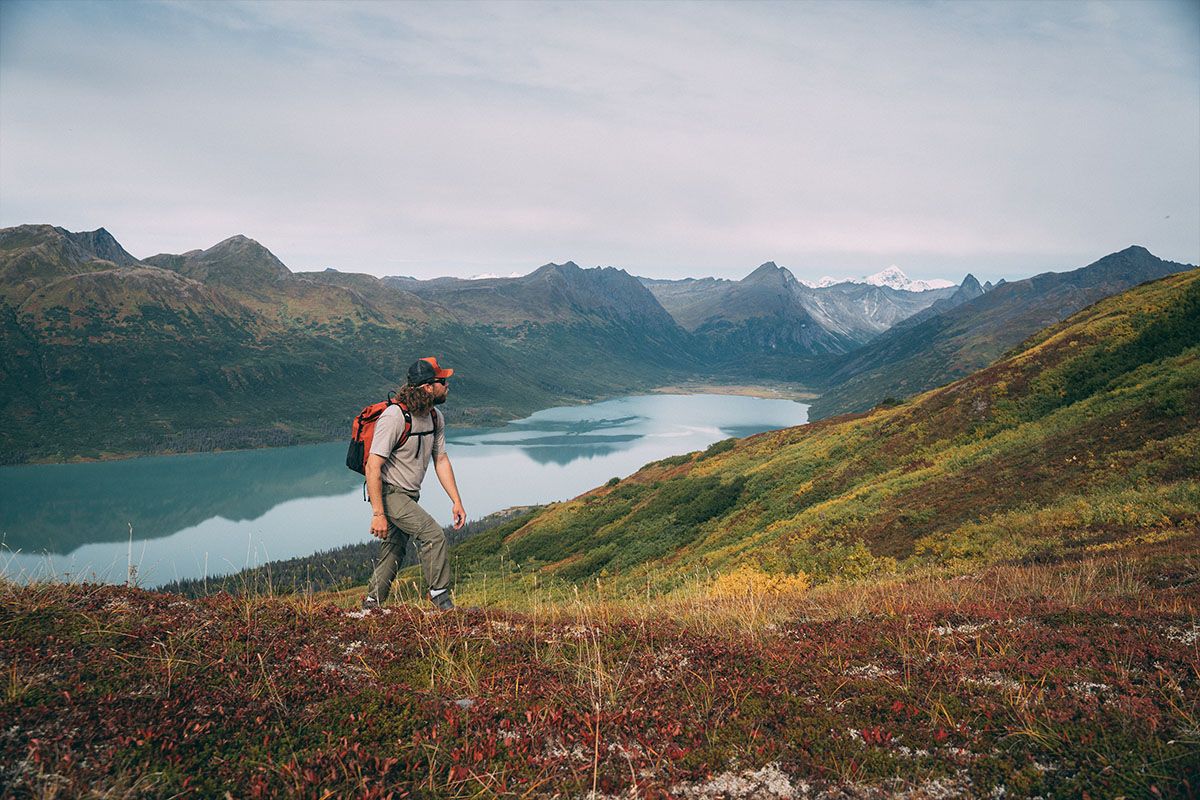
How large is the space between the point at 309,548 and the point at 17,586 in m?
124

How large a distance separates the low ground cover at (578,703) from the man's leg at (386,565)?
1.26m

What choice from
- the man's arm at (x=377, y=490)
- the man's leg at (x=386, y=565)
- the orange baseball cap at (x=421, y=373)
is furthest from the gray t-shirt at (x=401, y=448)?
the man's leg at (x=386, y=565)

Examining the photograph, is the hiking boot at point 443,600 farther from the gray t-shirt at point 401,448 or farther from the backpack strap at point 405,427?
the backpack strap at point 405,427

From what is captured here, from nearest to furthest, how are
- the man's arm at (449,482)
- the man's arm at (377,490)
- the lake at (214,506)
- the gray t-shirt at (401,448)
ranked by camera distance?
the man's arm at (377,490) → the gray t-shirt at (401,448) → the man's arm at (449,482) → the lake at (214,506)

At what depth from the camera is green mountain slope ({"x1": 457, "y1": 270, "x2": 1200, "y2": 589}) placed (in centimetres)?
1529

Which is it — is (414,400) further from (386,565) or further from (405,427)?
(386,565)

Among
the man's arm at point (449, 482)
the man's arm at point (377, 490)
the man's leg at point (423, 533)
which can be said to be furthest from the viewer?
the man's arm at point (449, 482)

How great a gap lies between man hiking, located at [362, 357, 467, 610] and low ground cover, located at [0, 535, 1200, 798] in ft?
4.13

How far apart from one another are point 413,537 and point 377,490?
99 cm

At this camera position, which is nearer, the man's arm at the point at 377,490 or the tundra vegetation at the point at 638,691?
the tundra vegetation at the point at 638,691

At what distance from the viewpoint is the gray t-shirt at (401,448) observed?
8523mm

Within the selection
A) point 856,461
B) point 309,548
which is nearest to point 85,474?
point 309,548

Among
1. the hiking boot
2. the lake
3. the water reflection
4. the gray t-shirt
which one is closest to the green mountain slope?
the hiking boot

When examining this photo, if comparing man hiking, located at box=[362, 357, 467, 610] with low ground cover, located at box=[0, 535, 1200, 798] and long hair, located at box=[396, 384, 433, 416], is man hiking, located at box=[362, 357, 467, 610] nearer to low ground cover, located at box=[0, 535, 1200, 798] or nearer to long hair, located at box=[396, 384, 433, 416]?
long hair, located at box=[396, 384, 433, 416]
